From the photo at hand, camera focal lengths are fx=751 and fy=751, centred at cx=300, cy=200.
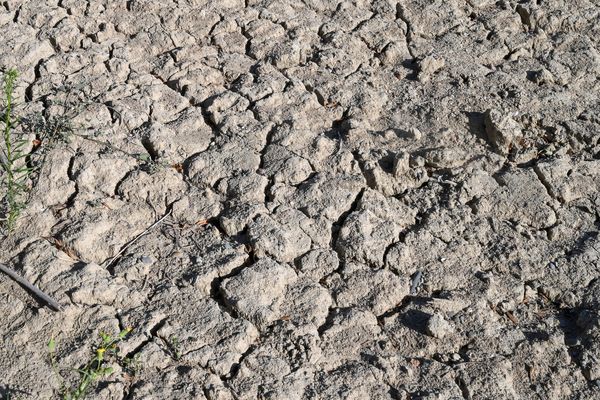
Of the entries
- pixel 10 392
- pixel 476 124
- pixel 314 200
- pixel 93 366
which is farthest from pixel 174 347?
pixel 476 124

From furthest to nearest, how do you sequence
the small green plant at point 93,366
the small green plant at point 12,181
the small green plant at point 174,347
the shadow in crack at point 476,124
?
the shadow in crack at point 476,124 < the small green plant at point 12,181 < the small green plant at point 174,347 < the small green plant at point 93,366

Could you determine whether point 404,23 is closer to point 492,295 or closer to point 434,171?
point 434,171

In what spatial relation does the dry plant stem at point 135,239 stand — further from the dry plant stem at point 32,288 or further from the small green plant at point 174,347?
the small green plant at point 174,347

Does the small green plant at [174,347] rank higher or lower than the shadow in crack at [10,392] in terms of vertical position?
higher

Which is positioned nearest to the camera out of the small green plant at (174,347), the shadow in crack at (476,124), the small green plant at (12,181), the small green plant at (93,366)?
the small green plant at (93,366)

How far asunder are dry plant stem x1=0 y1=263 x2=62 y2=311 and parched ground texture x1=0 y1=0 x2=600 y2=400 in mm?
34

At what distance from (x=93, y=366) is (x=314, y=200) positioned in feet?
Answer: 3.89

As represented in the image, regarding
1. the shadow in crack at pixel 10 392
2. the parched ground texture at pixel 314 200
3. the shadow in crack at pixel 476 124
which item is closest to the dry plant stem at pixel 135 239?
the parched ground texture at pixel 314 200

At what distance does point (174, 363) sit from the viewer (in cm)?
275

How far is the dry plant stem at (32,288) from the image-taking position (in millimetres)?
2844

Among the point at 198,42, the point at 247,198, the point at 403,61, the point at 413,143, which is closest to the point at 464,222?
the point at 413,143

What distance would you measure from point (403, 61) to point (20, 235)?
2209mm

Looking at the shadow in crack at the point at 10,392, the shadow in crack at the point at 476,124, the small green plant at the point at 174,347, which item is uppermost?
the shadow in crack at the point at 476,124

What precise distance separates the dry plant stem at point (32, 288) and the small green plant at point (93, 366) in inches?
5.8
